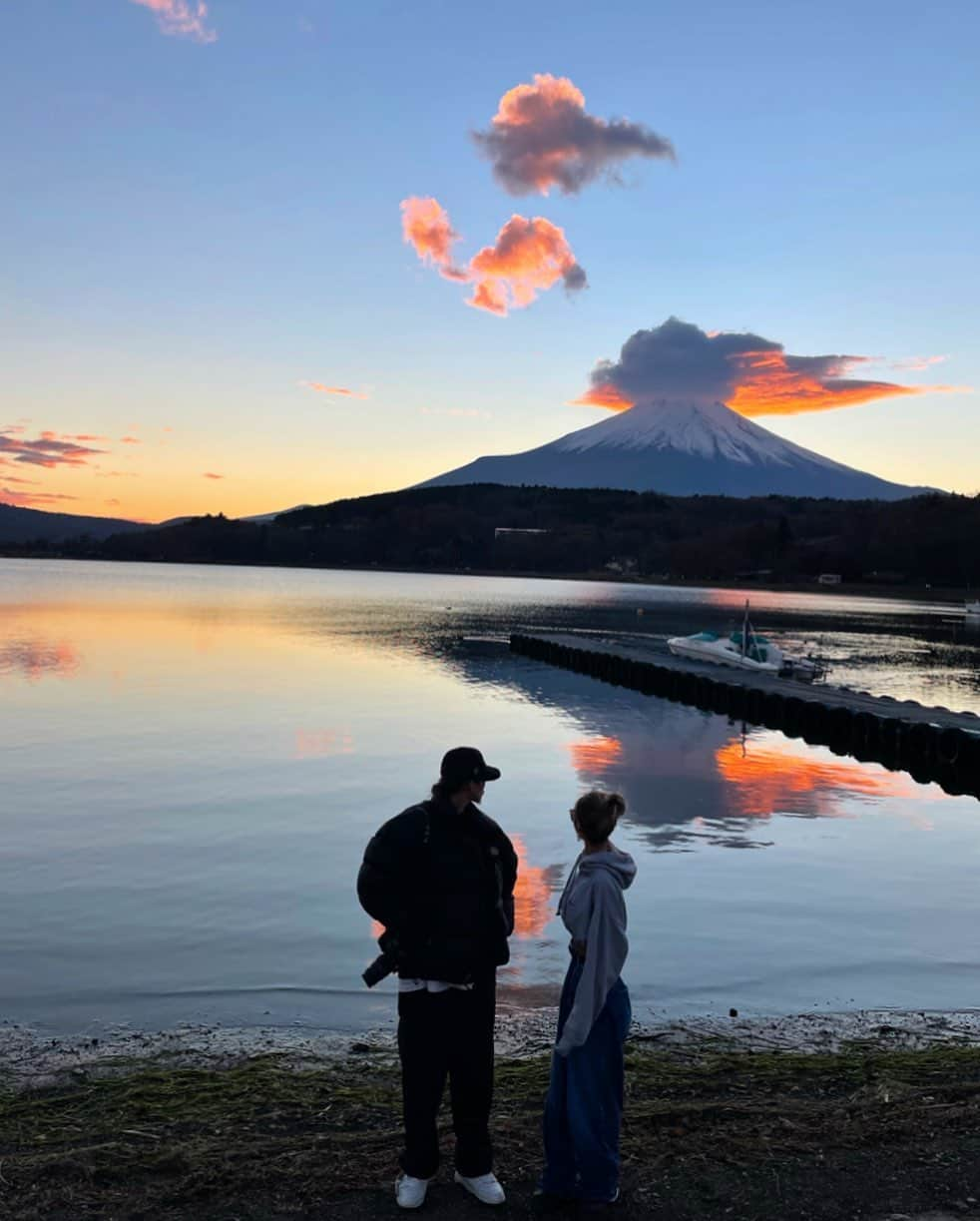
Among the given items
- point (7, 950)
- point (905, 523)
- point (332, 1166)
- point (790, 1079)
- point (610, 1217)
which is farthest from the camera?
point (905, 523)

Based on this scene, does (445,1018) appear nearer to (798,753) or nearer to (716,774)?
(716,774)

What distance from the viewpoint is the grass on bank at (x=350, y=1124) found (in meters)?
5.11

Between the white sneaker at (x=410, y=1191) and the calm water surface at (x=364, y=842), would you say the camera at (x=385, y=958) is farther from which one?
the calm water surface at (x=364, y=842)

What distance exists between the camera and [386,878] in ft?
16.3

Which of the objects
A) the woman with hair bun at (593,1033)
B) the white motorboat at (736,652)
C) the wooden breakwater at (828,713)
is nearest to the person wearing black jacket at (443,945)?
the woman with hair bun at (593,1033)

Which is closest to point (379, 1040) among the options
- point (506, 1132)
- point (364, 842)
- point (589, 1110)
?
point (506, 1132)

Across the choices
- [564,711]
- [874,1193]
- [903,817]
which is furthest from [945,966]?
[564,711]

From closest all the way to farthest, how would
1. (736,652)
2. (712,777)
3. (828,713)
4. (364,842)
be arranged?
(364,842) → (712,777) → (828,713) → (736,652)

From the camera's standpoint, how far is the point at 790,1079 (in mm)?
6898

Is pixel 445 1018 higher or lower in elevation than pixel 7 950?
higher

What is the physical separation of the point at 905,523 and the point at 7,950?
192 meters

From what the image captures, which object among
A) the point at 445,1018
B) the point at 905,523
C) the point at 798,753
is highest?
the point at 905,523

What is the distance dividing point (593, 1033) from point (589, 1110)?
1.11 feet

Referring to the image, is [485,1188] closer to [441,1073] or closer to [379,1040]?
[441,1073]
